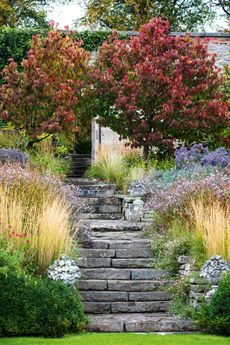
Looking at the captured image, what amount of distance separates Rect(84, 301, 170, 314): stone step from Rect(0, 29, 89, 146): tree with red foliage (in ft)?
22.4

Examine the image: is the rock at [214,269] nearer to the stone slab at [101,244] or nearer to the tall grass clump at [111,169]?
the stone slab at [101,244]

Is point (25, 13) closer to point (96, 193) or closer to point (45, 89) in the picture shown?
point (45, 89)

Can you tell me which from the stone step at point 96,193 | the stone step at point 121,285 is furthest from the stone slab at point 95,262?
the stone step at point 96,193

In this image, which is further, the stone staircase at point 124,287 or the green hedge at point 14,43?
the green hedge at point 14,43

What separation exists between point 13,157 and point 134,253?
449 centimetres

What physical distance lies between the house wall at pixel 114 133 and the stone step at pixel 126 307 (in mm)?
7313

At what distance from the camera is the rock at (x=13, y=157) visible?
580 inches

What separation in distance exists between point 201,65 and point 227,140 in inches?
77.3

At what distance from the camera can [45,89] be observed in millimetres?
16531

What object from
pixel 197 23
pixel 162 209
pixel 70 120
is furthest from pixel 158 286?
pixel 197 23

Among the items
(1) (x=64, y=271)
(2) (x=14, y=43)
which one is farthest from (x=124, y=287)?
(2) (x=14, y=43)

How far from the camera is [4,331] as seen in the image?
874 centimetres

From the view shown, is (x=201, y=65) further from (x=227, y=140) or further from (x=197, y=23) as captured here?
(x=197, y=23)

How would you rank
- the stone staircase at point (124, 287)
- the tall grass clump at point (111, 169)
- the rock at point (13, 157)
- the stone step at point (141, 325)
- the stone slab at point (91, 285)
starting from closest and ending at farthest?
the stone step at point (141, 325) < the stone staircase at point (124, 287) < the stone slab at point (91, 285) < the rock at point (13, 157) < the tall grass clump at point (111, 169)
